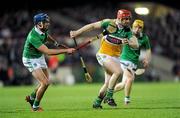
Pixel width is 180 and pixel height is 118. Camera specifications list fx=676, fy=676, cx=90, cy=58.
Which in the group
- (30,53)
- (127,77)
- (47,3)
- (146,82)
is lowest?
(146,82)

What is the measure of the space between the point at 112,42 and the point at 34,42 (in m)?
2.09

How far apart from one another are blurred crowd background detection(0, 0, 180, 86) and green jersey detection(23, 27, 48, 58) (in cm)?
2161

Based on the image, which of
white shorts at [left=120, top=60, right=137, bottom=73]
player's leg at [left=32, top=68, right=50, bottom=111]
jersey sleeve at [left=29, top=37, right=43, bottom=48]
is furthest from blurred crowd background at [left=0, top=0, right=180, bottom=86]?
jersey sleeve at [left=29, top=37, right=43, bottom=48]

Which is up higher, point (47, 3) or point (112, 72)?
point (112, 72)

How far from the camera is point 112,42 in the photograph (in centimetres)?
1747

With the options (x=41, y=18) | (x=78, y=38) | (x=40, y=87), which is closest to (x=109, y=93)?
(x=40, y=87)

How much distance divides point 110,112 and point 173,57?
27.8m

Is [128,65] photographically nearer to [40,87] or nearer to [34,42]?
[40,87]

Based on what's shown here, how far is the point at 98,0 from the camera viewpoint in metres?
46.5

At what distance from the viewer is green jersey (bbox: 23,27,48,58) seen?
659 inches

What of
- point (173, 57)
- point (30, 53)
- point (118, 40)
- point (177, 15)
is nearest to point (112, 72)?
point (118, 40)

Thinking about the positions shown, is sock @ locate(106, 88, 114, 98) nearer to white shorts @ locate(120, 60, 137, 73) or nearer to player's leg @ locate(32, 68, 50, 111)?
player's leg @ locate(32, 68, 50, 111)

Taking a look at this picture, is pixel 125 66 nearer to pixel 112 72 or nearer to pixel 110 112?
pixel 112 72

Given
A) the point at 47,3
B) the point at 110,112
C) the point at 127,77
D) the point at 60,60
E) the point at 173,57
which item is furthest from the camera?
the point at 47,3
